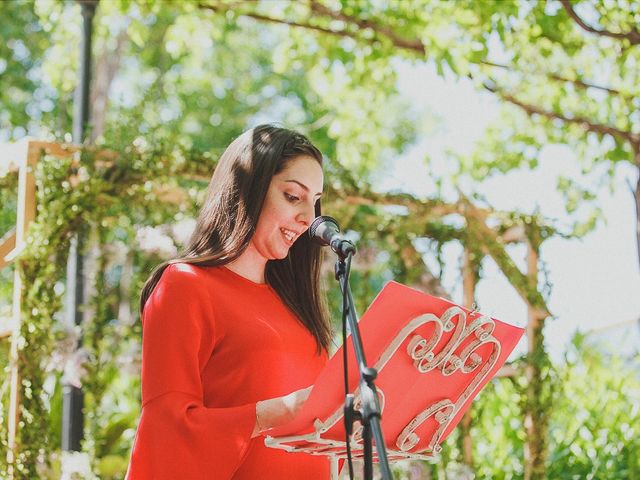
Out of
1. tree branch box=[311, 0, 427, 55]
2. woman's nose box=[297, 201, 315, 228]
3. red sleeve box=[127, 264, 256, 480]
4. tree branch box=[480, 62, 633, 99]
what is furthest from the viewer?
tree branch box=[480, 62, 633, 99]

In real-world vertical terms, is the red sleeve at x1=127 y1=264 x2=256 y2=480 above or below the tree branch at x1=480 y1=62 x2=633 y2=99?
below

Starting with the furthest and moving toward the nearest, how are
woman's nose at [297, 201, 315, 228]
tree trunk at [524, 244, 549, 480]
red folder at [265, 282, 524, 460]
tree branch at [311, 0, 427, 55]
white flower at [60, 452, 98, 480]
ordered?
tree branch at [311, 0, 427, 55] → tree trunk at [524, 244, 549, 480] → white flower at [60, 452, 98, 480] → woman's nose at [297, 201, 315, 228] → red folder at [265, 282, 524, 460]

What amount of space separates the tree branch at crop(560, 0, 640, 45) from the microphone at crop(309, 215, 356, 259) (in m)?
2.96

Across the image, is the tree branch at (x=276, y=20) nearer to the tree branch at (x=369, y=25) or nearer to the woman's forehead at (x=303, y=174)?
the tree branch at (x=369, y=25)

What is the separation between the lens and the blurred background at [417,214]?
3.96m

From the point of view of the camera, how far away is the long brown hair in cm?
230

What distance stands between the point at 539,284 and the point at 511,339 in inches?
126

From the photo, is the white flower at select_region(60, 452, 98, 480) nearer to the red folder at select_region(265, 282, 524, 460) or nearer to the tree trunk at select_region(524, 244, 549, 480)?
the red folder at select_region(265, 282, 524, 460)

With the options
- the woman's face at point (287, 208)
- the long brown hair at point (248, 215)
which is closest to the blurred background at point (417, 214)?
the long brown hair at point (248, 215)

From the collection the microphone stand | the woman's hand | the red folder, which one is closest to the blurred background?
the woman's hand

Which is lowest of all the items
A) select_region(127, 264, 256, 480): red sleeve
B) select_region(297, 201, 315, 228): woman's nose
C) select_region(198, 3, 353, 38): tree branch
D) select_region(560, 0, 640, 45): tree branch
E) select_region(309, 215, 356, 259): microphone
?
select_region(127, 264, 256, 480): red sleeve

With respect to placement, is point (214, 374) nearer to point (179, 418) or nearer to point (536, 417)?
point (179, 418)

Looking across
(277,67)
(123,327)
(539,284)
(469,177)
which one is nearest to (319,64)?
(277,67)

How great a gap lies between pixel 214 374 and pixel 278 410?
263 millimetres
